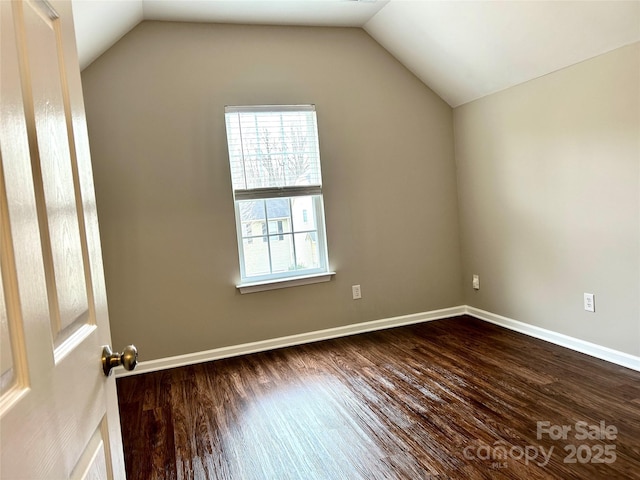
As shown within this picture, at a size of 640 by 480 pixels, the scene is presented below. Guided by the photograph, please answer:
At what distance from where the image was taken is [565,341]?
10.7 feet

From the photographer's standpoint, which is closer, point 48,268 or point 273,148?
point 48,268

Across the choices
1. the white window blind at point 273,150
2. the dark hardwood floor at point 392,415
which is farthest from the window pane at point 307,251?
the dark hardwood floor at point 392,415

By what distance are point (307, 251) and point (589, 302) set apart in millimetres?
2150

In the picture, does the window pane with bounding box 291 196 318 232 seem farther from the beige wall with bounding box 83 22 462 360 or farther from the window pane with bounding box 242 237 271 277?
the window pane with bounding box 242 237 271 277

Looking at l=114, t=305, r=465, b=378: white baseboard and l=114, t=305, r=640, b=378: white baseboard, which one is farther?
l=114, t=305, r=465, b=378: white baseboard

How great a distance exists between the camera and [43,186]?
70 centimetres

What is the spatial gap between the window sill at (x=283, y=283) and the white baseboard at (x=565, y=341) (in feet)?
4.88

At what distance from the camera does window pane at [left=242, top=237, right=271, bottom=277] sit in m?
3.67

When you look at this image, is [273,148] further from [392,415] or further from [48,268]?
[48,268]

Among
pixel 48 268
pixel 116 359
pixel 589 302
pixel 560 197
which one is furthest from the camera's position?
pixel 560 197

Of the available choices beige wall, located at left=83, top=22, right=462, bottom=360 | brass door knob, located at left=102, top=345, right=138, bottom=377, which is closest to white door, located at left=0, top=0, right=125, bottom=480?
brass door knob, located at left=102, top=345, right=138, bottom=377

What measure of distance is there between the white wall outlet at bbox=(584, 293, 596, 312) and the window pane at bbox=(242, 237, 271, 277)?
2378mm

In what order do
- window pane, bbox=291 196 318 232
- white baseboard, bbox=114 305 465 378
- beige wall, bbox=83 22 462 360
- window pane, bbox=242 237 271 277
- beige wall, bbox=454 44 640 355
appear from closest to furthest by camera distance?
beige wall, bbox=454 44 640 355 → beige wall, bbox=83 22 462 360 → white baseboard, bbox=114 305 465 378 → window pane, bbox=242 237 271 277 → window pane, bbox=291 196 318 232

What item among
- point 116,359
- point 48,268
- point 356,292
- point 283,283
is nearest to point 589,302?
A: point 356,292
